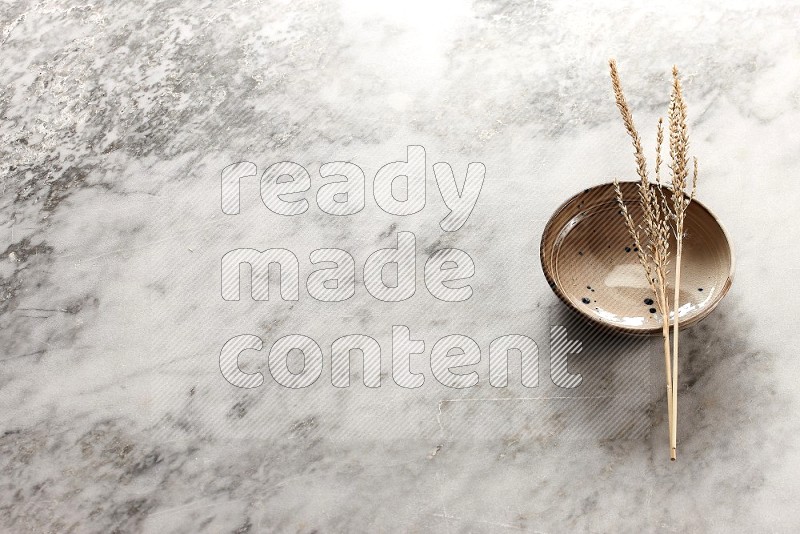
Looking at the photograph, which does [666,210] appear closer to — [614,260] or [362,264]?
[614,260]

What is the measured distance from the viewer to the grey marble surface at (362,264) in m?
1.08

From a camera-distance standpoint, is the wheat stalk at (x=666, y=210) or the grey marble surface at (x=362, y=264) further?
the grey marble surface at (x=362, y=264)

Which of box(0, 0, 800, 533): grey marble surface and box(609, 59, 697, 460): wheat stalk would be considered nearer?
box(609, 59, 697, 460): wheat stalk

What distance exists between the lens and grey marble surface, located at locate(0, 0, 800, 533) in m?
1.08

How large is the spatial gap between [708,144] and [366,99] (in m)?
0.56

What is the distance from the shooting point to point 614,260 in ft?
3.61

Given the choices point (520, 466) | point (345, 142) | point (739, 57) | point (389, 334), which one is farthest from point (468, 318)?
point (739, 57)

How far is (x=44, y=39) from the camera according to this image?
1350mm

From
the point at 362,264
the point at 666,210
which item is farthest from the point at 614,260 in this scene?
the point at 362,264

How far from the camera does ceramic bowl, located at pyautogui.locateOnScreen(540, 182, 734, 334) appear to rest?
3.43ft

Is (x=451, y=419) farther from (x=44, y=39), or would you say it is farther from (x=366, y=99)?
(x=44, y=39)

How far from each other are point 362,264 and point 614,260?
382mm

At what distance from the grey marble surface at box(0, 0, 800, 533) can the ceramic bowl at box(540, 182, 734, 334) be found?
7 centimetres

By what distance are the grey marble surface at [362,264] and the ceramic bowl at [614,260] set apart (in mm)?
73
